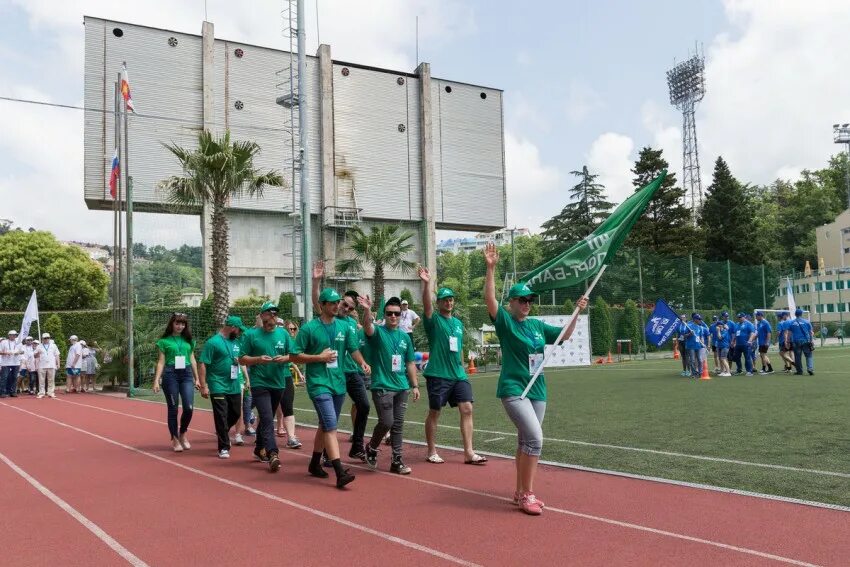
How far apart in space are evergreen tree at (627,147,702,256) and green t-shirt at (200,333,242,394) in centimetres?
5436

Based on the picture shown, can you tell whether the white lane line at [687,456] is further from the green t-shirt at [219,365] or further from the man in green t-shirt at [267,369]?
the green t-shirt at [219,365]

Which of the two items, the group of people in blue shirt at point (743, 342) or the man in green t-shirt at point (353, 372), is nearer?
the man in green t-shirt at point (353, 372)

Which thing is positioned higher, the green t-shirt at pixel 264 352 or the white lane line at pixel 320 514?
the green t-shirt at pixel 264 352

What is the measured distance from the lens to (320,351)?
7.43m

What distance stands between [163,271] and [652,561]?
50028 mm

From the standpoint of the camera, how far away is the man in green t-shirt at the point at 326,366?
7.26 meters

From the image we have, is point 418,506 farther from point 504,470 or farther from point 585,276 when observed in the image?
point 585,276

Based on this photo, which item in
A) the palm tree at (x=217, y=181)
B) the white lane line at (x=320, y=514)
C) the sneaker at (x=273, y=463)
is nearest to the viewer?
the white lane line at (x=320, y=514)

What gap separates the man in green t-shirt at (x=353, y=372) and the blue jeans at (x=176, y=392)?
2805mm

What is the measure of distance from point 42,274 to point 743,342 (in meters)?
49.4

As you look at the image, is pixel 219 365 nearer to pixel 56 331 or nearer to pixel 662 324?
pixel 662 324

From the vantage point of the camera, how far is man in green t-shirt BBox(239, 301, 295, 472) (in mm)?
8414

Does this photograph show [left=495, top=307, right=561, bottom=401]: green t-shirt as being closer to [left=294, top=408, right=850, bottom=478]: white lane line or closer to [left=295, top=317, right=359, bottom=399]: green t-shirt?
[left=295, top=317, right=359, bottom=399]: green t-shirt

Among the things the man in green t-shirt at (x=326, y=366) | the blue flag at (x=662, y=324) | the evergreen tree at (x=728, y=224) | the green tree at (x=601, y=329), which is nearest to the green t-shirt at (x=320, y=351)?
the man in green t-shirt at (x=326, y=366)
